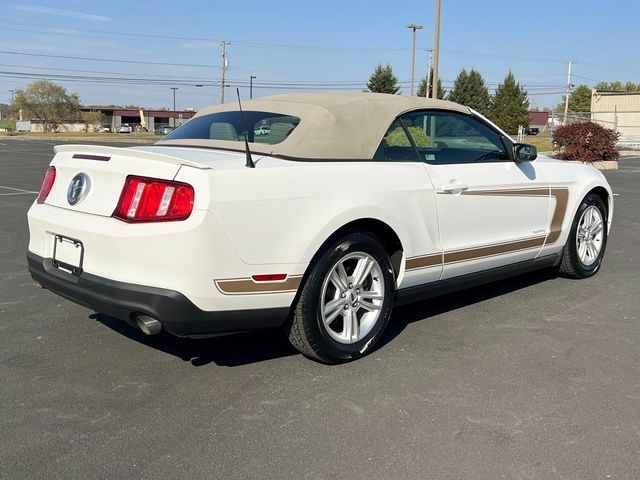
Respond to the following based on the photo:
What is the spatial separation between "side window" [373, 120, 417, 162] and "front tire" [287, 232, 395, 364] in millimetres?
559

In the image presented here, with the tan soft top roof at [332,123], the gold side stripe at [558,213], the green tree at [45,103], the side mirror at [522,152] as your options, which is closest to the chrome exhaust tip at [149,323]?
the tan soft top roof at [332,123]

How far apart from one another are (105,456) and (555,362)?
257cm

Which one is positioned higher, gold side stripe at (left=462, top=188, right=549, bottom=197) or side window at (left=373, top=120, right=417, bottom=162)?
side window at (left=373, top=120, right=417, bottom=162)

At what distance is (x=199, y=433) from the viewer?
9.55 feet

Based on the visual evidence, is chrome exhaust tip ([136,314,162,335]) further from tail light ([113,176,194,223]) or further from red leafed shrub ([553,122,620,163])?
red leafed shrub ([553,122,620,163])

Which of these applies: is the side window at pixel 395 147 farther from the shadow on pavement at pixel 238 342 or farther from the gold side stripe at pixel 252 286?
the shadow on pavement at pixel 238 342

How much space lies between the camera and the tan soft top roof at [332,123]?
3752 mm

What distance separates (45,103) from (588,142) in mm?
83053

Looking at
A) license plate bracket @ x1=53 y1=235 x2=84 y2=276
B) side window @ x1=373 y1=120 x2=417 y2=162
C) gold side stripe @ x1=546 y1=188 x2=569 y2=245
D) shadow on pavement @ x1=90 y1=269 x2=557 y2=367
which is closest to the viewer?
license plate bracket @ x1=53 y1=235 x2=84 y2=276

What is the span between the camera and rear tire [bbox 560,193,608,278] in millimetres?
5594

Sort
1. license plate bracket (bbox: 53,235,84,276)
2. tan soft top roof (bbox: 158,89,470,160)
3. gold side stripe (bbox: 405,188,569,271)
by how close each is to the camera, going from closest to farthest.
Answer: license plate bracket (bbox: 53,235,84,276) < tan soft top roof (bbox: 158,89,470,160) < gold side stripe (bbox: 405,188,569,271)

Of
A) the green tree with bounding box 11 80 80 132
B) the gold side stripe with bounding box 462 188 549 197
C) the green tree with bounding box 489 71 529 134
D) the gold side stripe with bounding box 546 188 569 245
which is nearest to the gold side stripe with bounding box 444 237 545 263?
the gold side stripe with bounding box 546 188 569 245

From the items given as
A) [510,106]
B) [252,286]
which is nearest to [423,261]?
[252,286]

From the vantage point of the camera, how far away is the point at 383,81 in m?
61.0
